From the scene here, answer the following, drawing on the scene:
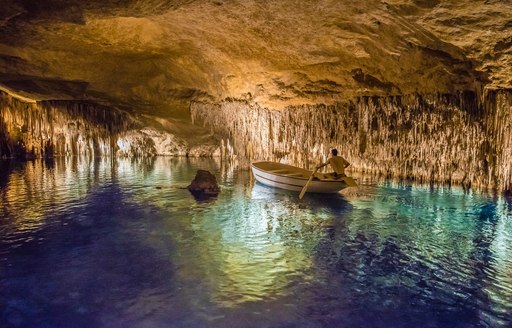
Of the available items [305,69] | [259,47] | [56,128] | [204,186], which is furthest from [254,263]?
[56,128]

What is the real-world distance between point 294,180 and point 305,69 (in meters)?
4.31

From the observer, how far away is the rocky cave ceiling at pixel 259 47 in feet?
27.1

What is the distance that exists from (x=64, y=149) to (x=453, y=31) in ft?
99.5

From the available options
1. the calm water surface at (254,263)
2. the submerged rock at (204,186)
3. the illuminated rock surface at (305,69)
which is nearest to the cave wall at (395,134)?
the illuminated rock surface at (305,69)

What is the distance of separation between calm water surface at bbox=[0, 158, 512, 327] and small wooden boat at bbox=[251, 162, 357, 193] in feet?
2.80

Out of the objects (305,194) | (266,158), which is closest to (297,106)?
(266,158)

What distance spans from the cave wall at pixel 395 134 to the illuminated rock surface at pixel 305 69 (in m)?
0.05

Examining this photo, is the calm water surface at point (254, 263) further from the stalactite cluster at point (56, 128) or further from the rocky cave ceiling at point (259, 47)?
the stalactite cluster at point (56, 128)

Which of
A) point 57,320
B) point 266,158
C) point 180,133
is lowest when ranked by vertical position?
point 57,320

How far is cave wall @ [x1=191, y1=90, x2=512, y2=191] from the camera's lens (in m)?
12.5

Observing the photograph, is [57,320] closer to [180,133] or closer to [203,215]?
[203,215]

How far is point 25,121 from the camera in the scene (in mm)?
25047

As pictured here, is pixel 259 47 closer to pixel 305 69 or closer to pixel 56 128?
pixel 305 69

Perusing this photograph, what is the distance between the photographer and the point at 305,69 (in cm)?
1390
